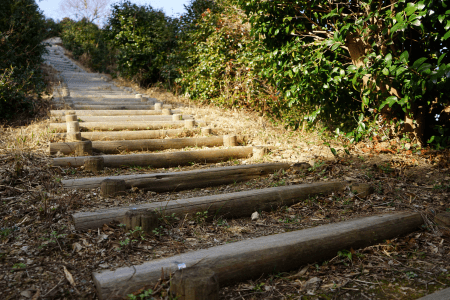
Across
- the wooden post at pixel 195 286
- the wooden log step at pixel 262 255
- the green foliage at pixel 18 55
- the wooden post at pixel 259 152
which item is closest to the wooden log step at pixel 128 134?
the wooden post at pixel 259 152

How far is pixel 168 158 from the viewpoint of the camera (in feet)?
15.2

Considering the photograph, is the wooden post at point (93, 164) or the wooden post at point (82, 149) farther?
the wooden post at point (82, 149)

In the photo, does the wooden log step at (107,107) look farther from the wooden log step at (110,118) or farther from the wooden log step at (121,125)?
the wooden log step at (121,125)

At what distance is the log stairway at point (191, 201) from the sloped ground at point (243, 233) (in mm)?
91

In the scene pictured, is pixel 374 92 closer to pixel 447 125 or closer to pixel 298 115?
pixel 447 125

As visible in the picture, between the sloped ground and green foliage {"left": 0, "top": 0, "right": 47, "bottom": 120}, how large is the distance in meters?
2.14

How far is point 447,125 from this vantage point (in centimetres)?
463

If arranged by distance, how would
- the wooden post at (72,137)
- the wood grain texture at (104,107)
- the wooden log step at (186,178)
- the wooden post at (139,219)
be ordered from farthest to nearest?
the wood grain texture at (104,107), the wooden post at (72,137), the wooden log step at (186,178), the wooden post at (139,219)

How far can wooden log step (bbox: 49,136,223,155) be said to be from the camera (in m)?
4.50

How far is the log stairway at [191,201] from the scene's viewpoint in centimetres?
213

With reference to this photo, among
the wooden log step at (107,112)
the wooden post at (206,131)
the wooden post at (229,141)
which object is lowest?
the wooden post at (229,141)

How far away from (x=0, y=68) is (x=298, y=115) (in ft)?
20.8

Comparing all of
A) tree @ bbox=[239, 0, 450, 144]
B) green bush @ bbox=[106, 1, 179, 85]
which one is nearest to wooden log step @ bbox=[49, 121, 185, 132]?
tree @ bbox=[239, 0, 450, 144]

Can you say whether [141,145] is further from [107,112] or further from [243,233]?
[243,233]
